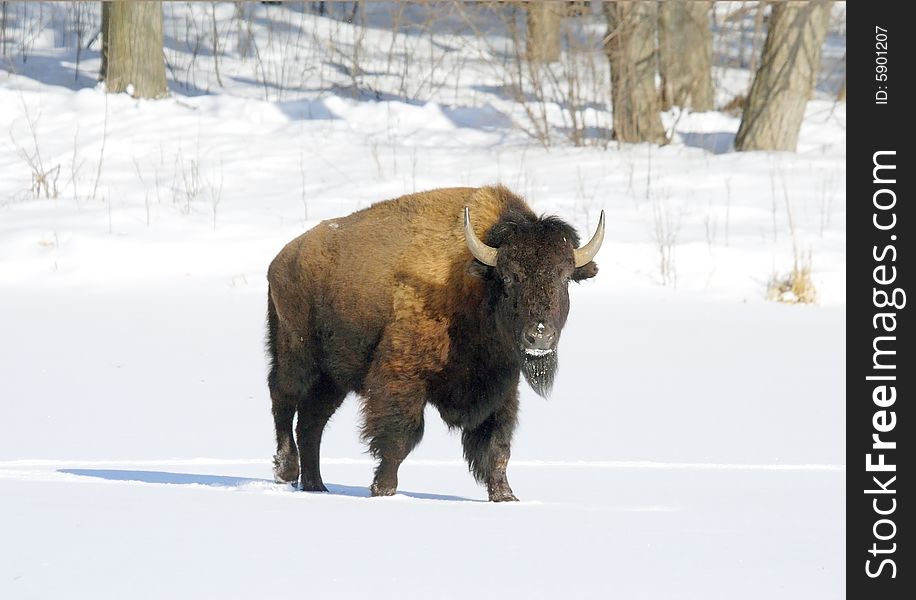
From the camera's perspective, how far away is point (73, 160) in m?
16.8

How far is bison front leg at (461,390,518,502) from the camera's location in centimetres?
725

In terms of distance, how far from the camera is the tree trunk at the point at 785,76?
59.8ft

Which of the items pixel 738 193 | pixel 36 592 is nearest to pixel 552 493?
pixel 36 592

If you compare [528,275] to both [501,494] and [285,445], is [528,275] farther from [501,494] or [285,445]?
[285,445]

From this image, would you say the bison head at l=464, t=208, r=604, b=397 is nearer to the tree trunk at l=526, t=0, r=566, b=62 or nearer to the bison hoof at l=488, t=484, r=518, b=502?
the bison hoof at l=488, t=484, r=518, b=502

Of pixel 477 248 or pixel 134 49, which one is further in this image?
pixel 134 49

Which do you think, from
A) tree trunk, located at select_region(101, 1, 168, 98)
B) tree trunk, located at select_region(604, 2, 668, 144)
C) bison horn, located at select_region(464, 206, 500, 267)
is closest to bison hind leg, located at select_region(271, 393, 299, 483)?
bison horn, located at select_region(464, 206, 500, 267)

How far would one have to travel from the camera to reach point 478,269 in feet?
23.2

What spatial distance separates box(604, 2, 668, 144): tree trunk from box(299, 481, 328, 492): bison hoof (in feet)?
39.1

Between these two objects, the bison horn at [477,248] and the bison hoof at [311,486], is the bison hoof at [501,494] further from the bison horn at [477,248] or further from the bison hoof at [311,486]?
the bison horn at [477,248]

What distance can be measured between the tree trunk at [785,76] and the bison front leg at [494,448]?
472 inches

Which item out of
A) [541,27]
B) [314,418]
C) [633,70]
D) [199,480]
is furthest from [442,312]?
[541,27]

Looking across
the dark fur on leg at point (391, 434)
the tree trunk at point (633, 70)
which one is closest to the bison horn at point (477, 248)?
the dark fur on leg at point (391, 434)

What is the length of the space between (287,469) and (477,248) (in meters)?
1.86
